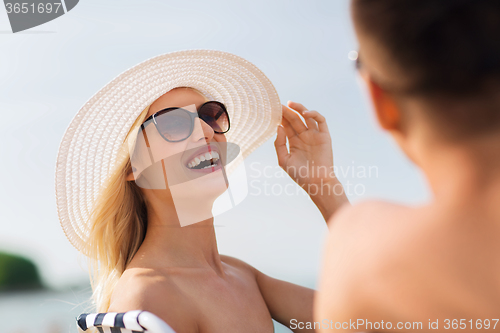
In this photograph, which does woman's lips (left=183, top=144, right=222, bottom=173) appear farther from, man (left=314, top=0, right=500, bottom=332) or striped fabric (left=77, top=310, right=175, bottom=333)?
man (left=314, top=0, right=500, bottom=332)

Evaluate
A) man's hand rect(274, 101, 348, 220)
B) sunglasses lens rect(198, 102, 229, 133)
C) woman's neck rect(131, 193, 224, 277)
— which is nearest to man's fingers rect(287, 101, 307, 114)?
A: man's hand rect(274, 101, 348, 220)

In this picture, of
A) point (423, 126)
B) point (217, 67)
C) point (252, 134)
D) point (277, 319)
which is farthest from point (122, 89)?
point (423, 126)

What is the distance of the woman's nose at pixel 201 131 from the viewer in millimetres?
2315

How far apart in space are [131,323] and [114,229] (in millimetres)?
805

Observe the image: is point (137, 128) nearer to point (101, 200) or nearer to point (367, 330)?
point (101, 200)

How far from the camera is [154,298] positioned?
1780mm

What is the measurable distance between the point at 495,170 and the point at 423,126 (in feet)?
0.41

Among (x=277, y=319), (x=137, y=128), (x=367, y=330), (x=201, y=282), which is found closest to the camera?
(x=367, y=330)

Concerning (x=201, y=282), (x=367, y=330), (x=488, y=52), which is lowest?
(x=201, y=282)

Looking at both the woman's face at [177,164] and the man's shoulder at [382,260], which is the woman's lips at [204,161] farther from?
Answer: the man's shoulder at [382,260]

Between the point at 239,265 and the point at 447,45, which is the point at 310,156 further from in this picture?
the point at 447,45

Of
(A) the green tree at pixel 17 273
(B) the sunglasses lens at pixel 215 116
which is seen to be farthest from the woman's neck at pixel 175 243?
(A) the green tree at pixel 17 273

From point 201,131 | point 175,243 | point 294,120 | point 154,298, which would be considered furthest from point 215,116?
point 154,298

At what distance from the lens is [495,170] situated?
595mm
